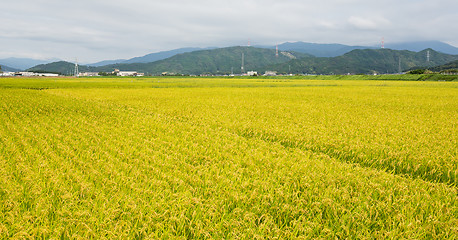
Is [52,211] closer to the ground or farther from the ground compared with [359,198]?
farther from the ground

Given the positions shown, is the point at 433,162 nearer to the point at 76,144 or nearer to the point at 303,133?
the point at 303,133

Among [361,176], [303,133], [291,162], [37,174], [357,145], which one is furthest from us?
[303,133]

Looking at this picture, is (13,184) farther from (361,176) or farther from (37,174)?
(361,176)

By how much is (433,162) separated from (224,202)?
5484mm

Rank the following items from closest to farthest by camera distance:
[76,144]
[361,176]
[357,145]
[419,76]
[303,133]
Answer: [361,176] < [76,144] < [357,145] < [303,133] < [419,76]

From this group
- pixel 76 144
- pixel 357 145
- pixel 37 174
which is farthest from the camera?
pixel 357 145

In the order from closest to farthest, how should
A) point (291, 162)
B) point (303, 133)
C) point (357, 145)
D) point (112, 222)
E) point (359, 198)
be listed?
point (112, 222) → point (359, 198) → point (291, 162) → point (357, 145) → point (303, 133)

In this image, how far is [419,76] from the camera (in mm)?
103688

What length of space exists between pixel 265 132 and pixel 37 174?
6994 mm

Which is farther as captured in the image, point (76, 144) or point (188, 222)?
point (76, 144)

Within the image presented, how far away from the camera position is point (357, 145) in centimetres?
822

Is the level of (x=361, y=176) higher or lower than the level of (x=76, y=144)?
lower

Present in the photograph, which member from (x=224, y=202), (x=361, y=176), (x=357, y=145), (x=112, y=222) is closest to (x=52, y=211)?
A: (x=112, y=222)

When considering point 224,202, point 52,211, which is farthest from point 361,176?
point 52,211
